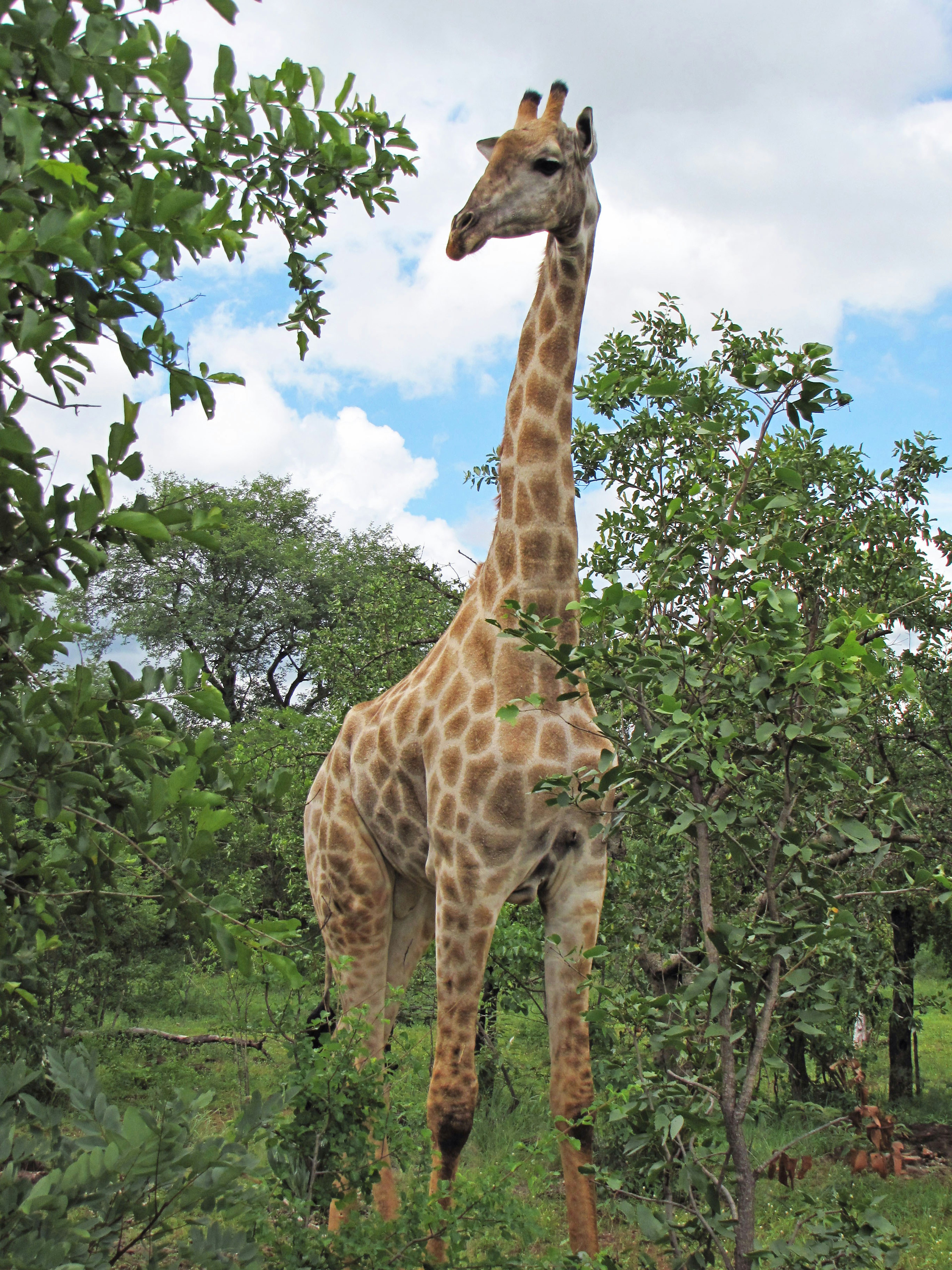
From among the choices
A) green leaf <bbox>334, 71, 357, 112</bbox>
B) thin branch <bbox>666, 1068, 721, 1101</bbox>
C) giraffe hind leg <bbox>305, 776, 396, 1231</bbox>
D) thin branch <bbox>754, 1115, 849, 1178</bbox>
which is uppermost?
green leaf <bbox>334, 71, 357, 112</bbox>

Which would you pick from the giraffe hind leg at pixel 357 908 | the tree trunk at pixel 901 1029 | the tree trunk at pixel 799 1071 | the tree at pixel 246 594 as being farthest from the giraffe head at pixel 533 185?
the tree at pixel 246 594

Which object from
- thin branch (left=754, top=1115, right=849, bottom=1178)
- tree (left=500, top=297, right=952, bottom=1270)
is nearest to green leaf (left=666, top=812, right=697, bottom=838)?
→ tree (left=500, top=297, right=952, bottom=1270)

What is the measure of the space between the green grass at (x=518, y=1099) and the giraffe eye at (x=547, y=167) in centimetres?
336

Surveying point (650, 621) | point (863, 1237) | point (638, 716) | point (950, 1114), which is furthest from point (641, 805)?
point (950, 1114)

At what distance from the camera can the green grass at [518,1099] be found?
4125mm

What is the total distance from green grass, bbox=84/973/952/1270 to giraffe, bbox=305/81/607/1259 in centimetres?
28

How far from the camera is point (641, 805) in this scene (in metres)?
2.74

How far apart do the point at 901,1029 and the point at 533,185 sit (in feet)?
27.2

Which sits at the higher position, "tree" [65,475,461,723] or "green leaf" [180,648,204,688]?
"tree" [65,475,461,723]

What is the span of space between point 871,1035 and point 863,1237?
7.98 metres

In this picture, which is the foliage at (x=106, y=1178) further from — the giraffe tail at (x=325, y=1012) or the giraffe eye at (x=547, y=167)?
the giraffe eye at (x=547, y=167)

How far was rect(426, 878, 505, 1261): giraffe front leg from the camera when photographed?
3.43 m

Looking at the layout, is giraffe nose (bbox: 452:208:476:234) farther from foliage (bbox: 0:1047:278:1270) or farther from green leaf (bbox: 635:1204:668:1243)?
green leaf (bbox: 635:1204:668:1243)

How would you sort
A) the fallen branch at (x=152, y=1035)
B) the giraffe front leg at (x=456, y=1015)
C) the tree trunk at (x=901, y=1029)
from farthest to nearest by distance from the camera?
1. the tree trunk at (x=901, y=1029)
2. the fallen branch at (x=152, y=1035)
3. the giraffe front leg at (x=456, y=1015)
